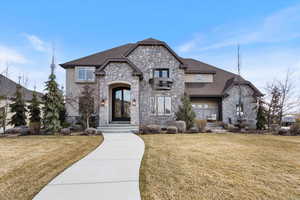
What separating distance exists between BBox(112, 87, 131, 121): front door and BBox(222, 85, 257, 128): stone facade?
36.0ft

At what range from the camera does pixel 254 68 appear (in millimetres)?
23312

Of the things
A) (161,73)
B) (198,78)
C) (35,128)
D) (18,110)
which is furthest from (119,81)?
(18,110)

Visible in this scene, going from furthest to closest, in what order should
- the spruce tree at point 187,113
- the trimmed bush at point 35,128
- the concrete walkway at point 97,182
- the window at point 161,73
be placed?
1. the window at point 161,73
2. the spruce tree at point 187,113
3. the trimmed bush at point 35,128
4. the concrete walkway at point 97,182

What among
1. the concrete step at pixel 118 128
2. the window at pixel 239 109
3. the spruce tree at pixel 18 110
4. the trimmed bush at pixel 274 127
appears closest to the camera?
the concrete step at pixel 118 128

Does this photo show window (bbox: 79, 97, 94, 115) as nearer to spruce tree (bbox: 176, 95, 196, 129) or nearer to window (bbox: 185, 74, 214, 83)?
spruce tree (bbox: 176, 95, 196, 129)

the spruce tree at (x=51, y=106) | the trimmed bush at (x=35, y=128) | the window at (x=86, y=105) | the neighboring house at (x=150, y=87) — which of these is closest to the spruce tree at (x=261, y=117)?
the neighboring house at (x=150, y=87)

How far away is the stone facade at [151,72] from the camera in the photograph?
16828mm

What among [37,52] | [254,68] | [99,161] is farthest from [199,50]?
[99,161]

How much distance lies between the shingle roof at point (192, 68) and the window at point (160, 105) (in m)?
2.93

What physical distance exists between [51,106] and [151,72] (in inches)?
388

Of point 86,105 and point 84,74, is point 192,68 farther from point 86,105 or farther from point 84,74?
point 86,105

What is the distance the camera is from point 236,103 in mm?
18344

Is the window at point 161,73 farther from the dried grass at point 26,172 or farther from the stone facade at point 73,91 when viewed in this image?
the dried grass at point 26,172

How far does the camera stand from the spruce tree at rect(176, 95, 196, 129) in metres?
15.2
